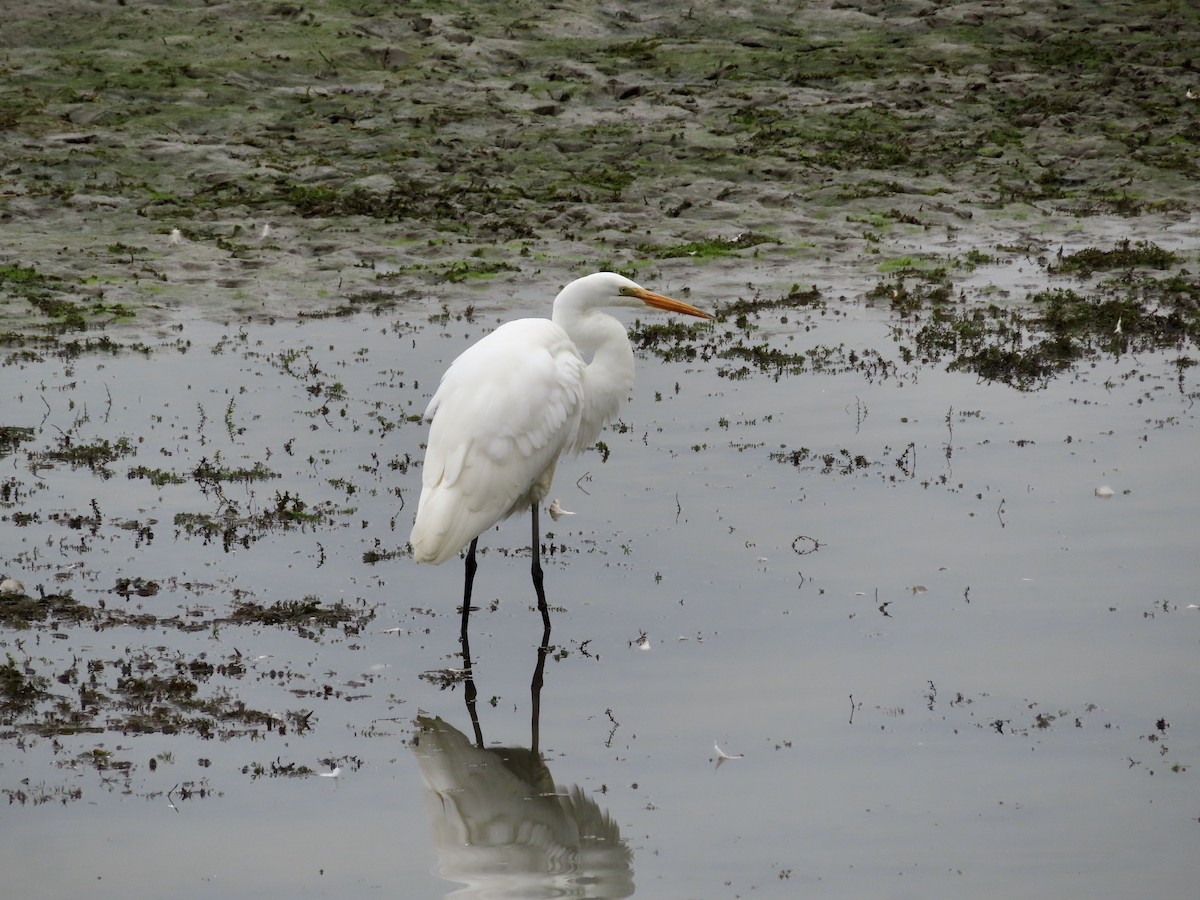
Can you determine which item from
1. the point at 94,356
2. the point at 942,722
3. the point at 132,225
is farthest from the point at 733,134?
the point at 942,722

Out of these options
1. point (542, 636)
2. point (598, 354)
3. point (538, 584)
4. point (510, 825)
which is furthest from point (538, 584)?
point (510, 825)

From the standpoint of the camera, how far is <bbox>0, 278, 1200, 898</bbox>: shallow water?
231 inches

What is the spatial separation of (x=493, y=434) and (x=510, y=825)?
250 cm

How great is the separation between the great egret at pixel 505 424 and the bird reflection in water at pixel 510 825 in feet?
3.91

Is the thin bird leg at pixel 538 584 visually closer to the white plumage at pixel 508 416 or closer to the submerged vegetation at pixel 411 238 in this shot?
the white plumage at pixel 508 416

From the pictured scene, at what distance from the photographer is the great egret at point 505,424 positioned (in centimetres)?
785

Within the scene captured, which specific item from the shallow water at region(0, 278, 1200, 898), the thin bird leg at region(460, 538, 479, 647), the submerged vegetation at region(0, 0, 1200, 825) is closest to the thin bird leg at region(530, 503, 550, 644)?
the shallow water at region(0, 278, 1200, 898)

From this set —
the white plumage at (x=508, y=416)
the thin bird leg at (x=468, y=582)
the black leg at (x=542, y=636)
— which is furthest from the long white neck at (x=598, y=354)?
the thin bird leg at (x=468, y=582)

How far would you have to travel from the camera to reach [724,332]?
14438 millimetres

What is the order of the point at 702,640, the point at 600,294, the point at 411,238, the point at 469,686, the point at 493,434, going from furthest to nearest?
the point at 411,238 < the point at 600,294 < the point at 493,434 < the point at 702,640 < the point at 469,686

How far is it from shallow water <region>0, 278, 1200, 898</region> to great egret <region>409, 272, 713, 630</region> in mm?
645

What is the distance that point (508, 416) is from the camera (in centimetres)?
809

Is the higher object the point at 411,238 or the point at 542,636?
the point at 411,238

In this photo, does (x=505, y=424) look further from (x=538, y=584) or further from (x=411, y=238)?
(x=411, y=238)
